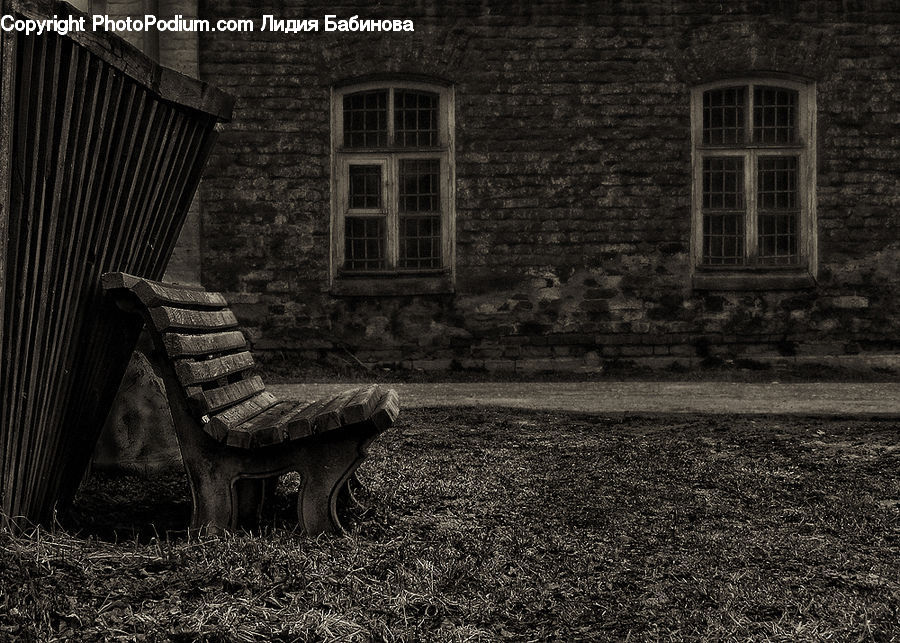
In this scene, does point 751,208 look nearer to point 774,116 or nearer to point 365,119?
point 774,116

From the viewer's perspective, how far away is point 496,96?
10.5m

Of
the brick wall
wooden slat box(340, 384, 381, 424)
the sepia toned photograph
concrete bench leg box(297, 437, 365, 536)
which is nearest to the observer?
the sepia toned photograph

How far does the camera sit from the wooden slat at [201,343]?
10.9 feet

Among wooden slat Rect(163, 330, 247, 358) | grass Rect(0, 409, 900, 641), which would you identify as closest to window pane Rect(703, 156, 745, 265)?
grass Rect(0, 409, 900, 641)

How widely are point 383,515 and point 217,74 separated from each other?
760 cm

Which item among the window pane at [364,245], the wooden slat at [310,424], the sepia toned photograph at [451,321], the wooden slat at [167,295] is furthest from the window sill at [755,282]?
the wooden slat at [310,424]

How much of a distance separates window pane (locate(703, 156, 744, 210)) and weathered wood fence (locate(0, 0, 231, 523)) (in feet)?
25.7

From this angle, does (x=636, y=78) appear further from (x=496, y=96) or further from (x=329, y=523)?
(x=329, y=523)

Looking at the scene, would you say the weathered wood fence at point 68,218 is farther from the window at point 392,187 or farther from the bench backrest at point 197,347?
the window at point 392,187

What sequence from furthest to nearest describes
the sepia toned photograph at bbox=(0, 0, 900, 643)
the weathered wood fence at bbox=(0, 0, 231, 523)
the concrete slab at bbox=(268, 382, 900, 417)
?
the concrete slab at bbox=(268, 382, 900, 417), the weathered wood fence at bbox=(0, 0, 231, 523), the sepia toned photograph at bbox=(0, 0, 900, 643)

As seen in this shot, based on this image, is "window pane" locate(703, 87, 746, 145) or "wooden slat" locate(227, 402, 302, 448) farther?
"window pane" locate(703, 87, 746, 145)

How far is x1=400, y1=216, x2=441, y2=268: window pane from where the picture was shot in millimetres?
10789

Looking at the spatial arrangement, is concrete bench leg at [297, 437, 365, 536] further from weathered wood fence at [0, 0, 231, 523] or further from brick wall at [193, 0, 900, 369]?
brick wall at [193, 0, 900, 369]

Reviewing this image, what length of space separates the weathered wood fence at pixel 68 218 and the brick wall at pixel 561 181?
6.59m
